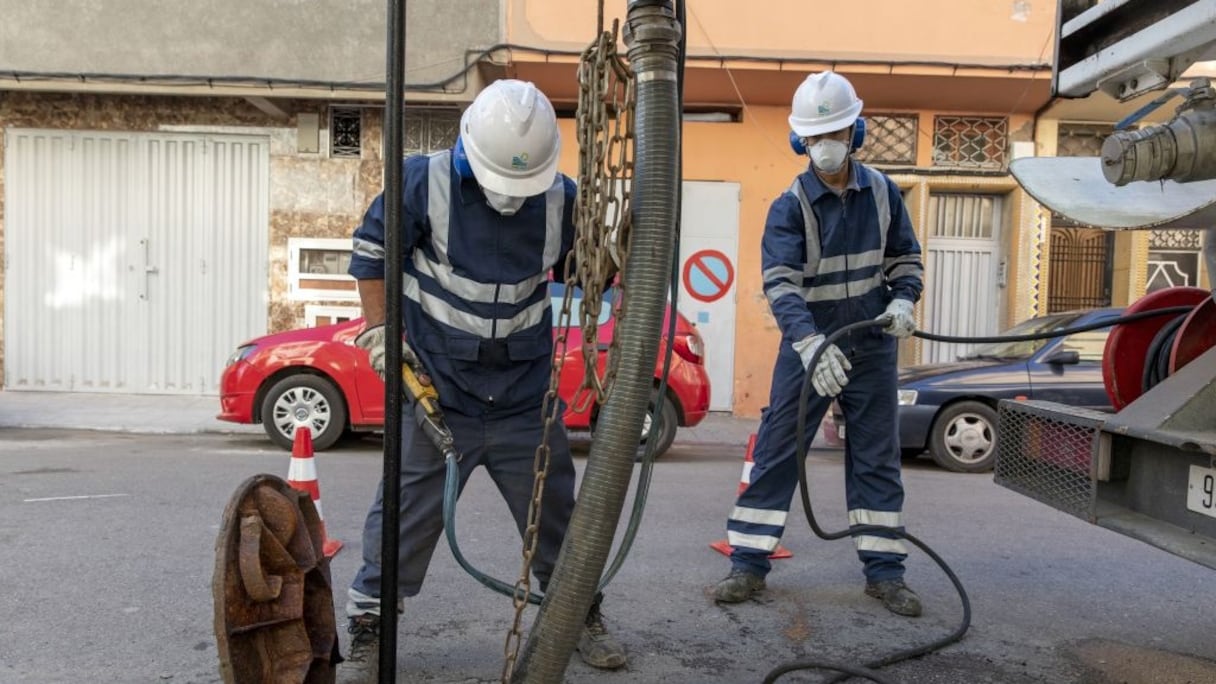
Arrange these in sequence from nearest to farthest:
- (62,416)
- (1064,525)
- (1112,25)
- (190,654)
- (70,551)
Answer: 1. (1112,25)
2. (190,654)
3. (70,551)
4. (1064,525)
5. (62,416)

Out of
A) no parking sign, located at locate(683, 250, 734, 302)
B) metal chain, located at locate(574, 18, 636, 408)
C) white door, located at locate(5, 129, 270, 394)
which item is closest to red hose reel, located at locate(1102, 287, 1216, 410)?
metal chain, located at locate(574, 18, 636, 408)

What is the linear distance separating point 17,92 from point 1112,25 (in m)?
12.1

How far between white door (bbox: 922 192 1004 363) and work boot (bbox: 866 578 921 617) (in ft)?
28.5

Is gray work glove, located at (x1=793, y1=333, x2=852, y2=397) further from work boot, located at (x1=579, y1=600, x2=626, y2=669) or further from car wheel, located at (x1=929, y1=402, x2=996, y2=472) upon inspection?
car wheel, located at (x1=929, y1=402, x2=996, y2=472)

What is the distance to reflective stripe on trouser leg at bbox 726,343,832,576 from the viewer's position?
12.7 ft

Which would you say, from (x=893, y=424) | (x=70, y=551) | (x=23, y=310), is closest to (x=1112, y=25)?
(x=893, y=424)

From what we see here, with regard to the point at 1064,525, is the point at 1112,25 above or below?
above

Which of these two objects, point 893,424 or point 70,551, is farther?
point 70,551

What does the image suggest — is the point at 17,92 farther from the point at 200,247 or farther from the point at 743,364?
the point at 743,364

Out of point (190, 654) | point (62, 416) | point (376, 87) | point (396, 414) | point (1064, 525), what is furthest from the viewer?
point (376, 87)

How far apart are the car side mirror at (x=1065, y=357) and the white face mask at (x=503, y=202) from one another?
6182 mm

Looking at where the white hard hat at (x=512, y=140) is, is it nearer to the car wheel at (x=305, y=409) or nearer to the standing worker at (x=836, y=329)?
the standing worker at (x=836, y=329)

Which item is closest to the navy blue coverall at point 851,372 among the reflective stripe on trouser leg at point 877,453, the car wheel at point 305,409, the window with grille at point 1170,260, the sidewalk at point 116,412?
the reflective stripe on trouser leg at point 877,453

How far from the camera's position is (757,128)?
11.6m
